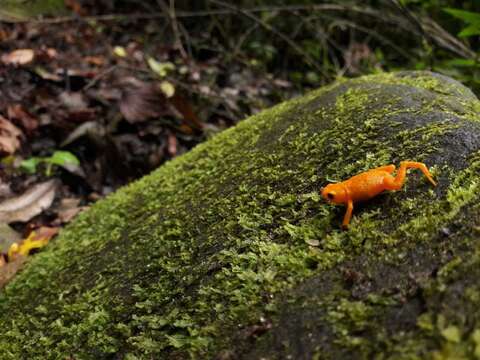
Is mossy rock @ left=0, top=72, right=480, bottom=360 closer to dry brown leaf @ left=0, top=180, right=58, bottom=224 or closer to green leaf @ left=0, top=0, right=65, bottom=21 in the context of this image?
dry brown leaf @ left=0, top=180, right=58, bottom=224

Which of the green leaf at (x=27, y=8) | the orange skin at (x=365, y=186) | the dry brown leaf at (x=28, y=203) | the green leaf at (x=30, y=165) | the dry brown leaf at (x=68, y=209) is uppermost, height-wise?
the green leaf at (x=27, y=8)

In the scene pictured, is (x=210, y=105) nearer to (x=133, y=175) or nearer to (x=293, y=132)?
(x=133, y=175)

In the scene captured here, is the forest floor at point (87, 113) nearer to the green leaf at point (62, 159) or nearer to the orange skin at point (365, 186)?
the green leaf at point (62, 159)

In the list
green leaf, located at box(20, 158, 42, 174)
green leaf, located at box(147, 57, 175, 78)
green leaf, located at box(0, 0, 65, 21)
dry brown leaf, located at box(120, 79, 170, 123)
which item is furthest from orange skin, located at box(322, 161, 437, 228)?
green leaf, located at box(0, 0, 65, 21)

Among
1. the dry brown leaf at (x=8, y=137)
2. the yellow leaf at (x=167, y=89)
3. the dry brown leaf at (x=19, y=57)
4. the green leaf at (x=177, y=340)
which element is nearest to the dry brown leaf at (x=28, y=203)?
the dry brown leaf at (x=8, y=137)

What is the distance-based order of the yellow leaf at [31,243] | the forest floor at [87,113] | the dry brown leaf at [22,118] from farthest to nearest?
1. the dry brown leaf at [22,118]
2. the forest floor at [87,113]
3. the yellow leaf at [31,243]

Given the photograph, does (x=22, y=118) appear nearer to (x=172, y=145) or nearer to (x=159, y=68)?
(x=172, y=145)
